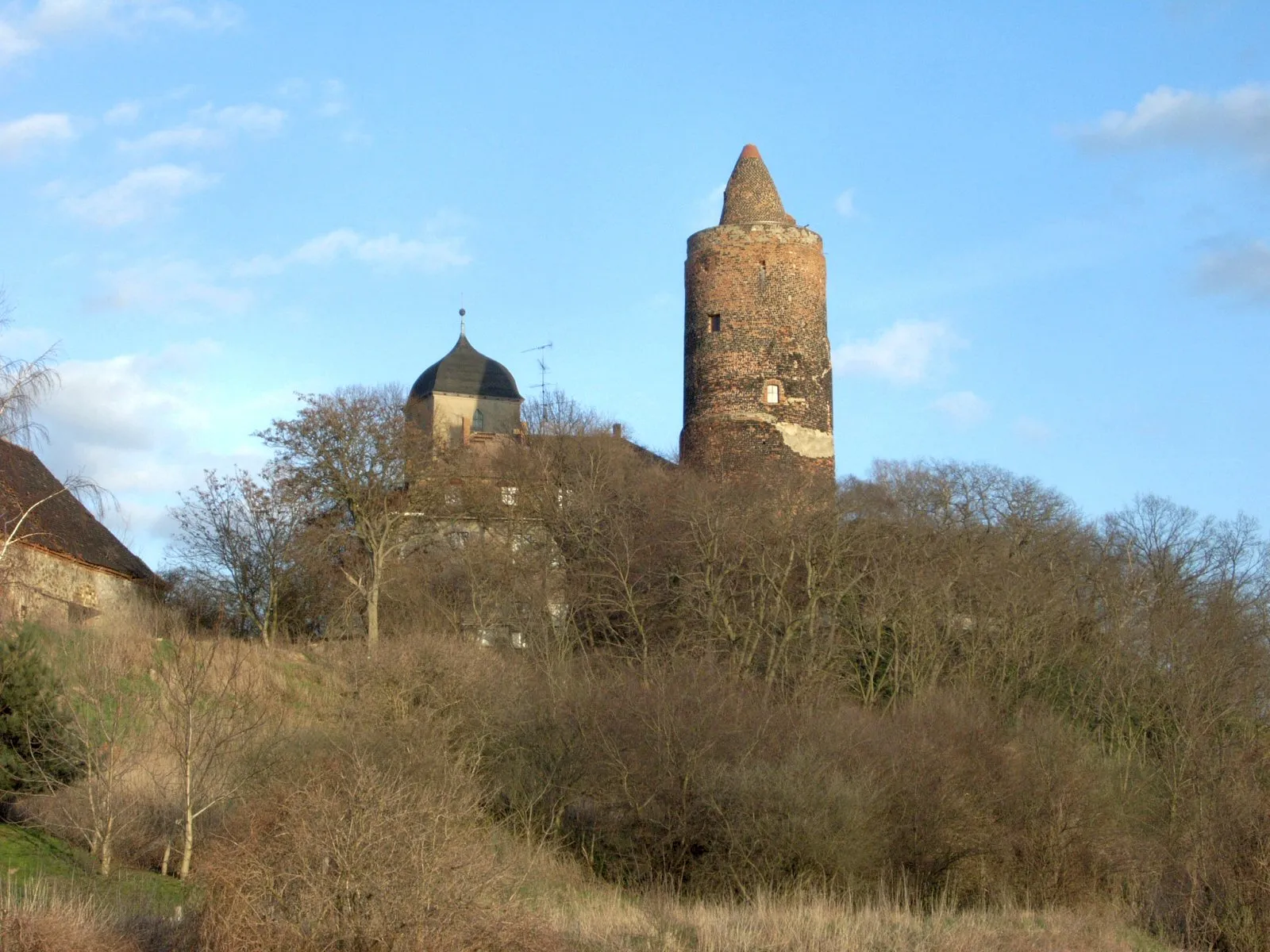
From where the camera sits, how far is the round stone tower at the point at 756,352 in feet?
116

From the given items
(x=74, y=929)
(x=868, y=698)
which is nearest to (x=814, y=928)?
(x=74, y=929)

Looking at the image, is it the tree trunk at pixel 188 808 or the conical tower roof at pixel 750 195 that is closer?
the tree trunk at pixel 188 808

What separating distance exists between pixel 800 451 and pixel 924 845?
15939mm

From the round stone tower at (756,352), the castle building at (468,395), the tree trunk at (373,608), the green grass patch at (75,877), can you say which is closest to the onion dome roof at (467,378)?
the castle building at (468,395)

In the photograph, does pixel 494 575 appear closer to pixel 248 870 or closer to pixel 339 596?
pixel 339 596

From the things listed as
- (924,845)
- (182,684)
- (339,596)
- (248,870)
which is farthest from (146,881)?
(339,596)

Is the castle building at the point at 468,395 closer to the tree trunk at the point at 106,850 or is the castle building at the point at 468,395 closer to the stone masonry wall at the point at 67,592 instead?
the stone masonry wall at the point at 67,592

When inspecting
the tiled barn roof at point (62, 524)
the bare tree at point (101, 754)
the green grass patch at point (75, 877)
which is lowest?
the green grass patch at point (75, 877)

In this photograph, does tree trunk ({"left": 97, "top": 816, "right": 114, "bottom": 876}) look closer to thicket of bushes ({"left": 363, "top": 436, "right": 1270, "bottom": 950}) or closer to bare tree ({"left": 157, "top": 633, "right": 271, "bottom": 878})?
bare tree ({"left": 157, "top": 633, "right": 271, "bottom": 878})

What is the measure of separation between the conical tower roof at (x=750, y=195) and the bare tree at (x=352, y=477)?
1000cm

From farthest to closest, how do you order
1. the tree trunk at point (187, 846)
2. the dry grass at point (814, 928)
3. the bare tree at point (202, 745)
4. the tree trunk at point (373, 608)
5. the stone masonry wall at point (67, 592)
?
the tree trunk at point (373, 608) → the stone masonry wall at point (67, 592) → the bare tree at point (202, 745) → the tree trunk at point (187, 846) → the dry grass at point (814, 928)

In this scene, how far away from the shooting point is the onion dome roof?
47625 mm

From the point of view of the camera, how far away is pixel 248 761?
62.4ft

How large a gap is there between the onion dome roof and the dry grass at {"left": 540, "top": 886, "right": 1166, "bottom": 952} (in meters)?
30.9
